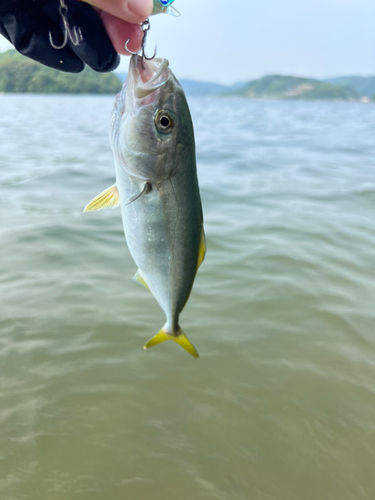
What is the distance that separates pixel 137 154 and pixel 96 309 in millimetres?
2429

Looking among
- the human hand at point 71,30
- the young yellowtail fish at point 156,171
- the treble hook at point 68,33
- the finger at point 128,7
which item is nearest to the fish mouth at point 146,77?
the young yellowtail fish at point 156,171

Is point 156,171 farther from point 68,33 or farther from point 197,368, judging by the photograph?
point 197,368

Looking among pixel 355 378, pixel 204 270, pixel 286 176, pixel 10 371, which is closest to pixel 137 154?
pixel 10 371

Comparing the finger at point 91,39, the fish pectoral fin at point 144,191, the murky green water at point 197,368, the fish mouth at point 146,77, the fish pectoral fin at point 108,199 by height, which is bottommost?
the murky green water at point 197,368

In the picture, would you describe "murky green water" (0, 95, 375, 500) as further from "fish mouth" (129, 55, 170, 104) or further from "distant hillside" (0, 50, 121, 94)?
"distant hillside" (0, 50, 121, 94)

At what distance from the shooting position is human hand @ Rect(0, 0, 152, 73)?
178cm

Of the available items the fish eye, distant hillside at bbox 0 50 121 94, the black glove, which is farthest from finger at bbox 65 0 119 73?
distant hillside at bbox 0 50 121 94

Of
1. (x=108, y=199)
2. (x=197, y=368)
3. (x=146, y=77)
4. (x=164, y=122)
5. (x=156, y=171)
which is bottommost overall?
(x=197, y=368)

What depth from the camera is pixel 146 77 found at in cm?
154

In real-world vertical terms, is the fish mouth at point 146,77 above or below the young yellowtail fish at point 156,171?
above

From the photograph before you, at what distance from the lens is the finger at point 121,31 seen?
5.77ft

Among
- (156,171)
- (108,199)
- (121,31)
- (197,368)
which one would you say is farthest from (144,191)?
(197,368)

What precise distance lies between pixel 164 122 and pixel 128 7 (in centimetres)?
39

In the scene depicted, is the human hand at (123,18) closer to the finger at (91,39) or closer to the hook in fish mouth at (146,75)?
the finger at (91,39)
